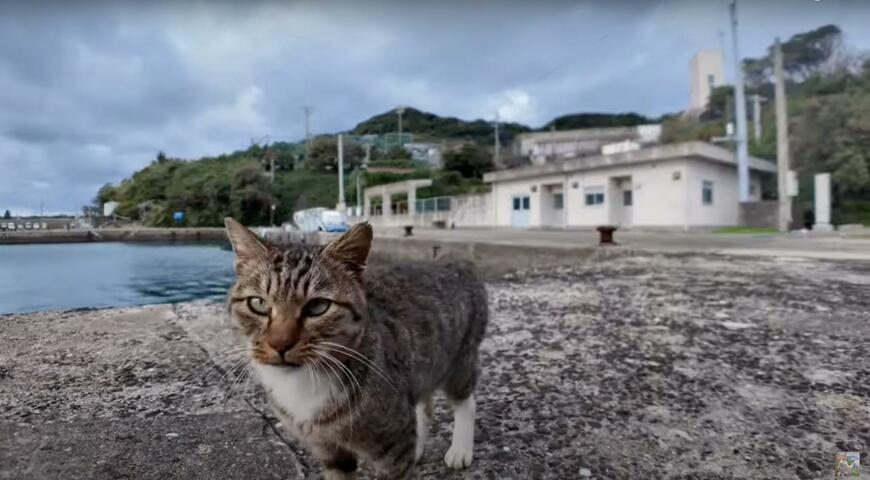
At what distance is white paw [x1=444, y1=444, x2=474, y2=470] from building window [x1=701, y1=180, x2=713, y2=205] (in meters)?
19.8

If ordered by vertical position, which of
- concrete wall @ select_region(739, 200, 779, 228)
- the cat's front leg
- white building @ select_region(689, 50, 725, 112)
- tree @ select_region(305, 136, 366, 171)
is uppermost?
white building @ select_region(689, 50, 725, 112)

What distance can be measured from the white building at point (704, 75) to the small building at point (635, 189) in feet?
91.7

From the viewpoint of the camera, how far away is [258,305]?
1357 millimetres

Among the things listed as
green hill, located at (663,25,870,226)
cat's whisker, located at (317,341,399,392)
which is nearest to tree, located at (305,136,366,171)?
green hill, located at (663,25,870,226)

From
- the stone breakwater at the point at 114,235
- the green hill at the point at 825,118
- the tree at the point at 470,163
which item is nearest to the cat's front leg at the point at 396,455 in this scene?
the stone breakwater at the point at 114,235

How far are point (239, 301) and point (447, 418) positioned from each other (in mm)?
1128

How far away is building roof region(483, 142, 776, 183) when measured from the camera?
17234mm

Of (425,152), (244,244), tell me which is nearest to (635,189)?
(244,244)

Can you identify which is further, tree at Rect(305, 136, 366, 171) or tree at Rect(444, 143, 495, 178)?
tree at Rect(305, 136, 366, 171)

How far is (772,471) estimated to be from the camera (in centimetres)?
153

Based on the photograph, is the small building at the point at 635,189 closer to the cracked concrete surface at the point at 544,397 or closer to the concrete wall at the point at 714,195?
the concrete wall at the point at 714,195

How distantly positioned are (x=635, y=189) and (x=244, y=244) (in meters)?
19.9

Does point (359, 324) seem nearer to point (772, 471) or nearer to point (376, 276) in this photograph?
point (376, 276)

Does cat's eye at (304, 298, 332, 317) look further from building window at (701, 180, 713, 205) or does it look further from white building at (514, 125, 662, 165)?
white building at (514, 125, 662, 165)
